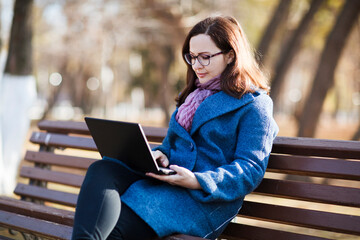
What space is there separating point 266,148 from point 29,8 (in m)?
5.35

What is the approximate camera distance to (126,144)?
7.89 ft

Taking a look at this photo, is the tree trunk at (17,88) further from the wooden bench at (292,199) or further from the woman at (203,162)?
the woman at (203,162)

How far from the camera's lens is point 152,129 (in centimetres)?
340

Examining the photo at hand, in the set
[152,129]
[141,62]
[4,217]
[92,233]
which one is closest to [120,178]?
[92,233]

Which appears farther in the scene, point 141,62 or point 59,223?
point 141,62

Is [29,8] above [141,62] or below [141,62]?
above

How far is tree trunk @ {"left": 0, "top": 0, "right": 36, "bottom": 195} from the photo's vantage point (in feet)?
21.9

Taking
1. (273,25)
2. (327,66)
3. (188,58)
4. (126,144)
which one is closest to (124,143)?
(126,144)

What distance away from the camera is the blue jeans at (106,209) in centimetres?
216

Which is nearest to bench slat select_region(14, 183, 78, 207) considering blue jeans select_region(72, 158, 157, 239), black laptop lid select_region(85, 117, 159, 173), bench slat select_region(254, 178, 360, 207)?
black laptop lid select_region(85, 117, 159, 173)

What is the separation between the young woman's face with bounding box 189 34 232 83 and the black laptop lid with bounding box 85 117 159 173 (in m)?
0.62

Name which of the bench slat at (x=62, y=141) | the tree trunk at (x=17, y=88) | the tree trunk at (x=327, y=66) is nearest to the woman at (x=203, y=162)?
the bench slat at (x=62, y=141)

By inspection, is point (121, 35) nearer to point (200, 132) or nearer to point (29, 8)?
point (29, 8)

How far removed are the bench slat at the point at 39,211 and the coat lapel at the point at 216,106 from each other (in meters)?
0.93
